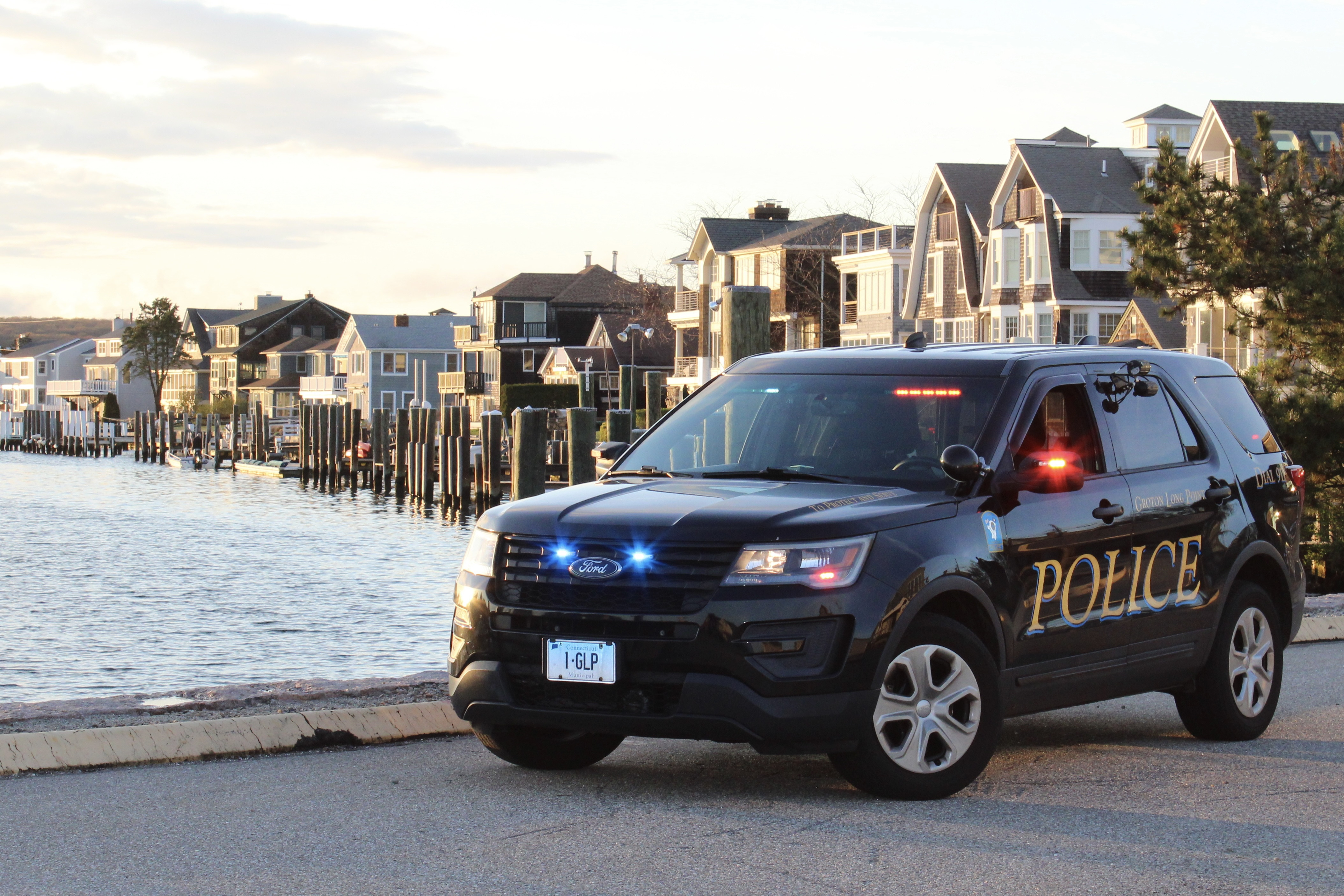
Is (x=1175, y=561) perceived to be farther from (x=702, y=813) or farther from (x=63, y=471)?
(x=63, y=471)

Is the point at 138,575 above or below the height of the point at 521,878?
below

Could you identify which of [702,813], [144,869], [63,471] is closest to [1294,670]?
[702,813]

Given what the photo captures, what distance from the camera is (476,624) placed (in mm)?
6867

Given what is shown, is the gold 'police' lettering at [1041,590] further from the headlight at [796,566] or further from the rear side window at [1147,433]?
the headlight at [796,566]

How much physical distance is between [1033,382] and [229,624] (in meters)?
Answer: 17.1

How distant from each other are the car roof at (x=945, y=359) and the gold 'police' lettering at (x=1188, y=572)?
924 mm

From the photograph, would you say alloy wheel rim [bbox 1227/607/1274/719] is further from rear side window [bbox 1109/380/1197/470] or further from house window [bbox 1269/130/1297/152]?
house window [bbox 1269/130/1297/152]

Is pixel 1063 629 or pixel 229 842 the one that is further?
pixel 1063 629

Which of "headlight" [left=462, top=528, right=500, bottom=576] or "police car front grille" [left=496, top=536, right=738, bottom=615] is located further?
"headlight" [left=462, top=528, right=500, bottom=576]

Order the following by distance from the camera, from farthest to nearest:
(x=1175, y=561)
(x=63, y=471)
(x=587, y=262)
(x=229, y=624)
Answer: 1. (x=587, y=262)
2. (x=63, y=471)
3. (x=229, y=624)
4. (x=1175, y=561)

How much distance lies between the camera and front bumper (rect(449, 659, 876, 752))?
6.35 metres

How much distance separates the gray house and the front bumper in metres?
116

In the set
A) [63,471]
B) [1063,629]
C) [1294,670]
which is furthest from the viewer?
[63,471]

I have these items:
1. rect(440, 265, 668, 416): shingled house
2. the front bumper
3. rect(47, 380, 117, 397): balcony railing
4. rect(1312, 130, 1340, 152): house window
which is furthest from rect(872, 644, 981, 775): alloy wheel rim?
rect(47, 380, 117, 397): balcony railing
